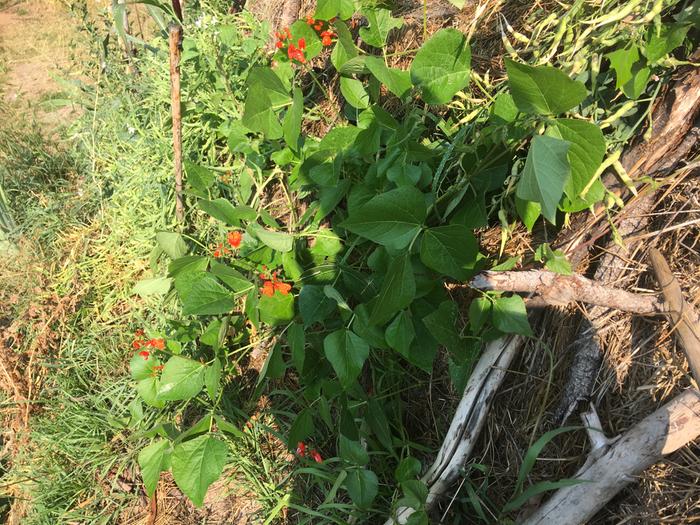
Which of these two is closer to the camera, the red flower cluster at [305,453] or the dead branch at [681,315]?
the dead branch at [681,315]

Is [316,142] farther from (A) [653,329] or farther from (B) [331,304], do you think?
(A) [653,329]

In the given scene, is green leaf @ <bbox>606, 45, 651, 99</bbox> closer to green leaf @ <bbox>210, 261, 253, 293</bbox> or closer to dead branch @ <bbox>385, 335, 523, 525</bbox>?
dead branch @ <bbox>385, 335, 523, 525</bbox>

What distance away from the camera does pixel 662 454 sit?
110 centimetres

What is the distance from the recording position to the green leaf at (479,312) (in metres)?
1.24

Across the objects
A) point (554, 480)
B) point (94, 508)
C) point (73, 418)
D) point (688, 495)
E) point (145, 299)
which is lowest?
point (94, 508)

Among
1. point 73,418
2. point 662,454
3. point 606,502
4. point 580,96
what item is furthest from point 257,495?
point 580,96

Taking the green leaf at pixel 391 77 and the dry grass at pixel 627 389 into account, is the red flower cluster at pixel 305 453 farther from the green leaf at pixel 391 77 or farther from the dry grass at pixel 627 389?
the green leaf at pixel 391 77

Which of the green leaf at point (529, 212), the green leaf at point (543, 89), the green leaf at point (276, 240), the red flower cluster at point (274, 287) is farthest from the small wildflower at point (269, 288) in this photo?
the green leaf at point (543, 89)

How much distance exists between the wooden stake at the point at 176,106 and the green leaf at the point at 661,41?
1.25 meters

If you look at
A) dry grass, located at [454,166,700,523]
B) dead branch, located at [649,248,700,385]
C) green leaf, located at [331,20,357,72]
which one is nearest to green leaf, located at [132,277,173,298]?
green leaf, located at [331,20,357,72]

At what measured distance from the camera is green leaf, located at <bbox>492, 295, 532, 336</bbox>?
1186mm

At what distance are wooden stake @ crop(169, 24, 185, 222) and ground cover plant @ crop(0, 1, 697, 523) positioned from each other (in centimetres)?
6

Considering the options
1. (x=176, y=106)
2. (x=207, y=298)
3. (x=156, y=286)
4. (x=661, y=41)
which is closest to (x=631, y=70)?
(x=661, y=41)

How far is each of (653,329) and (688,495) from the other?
355 millimetres
